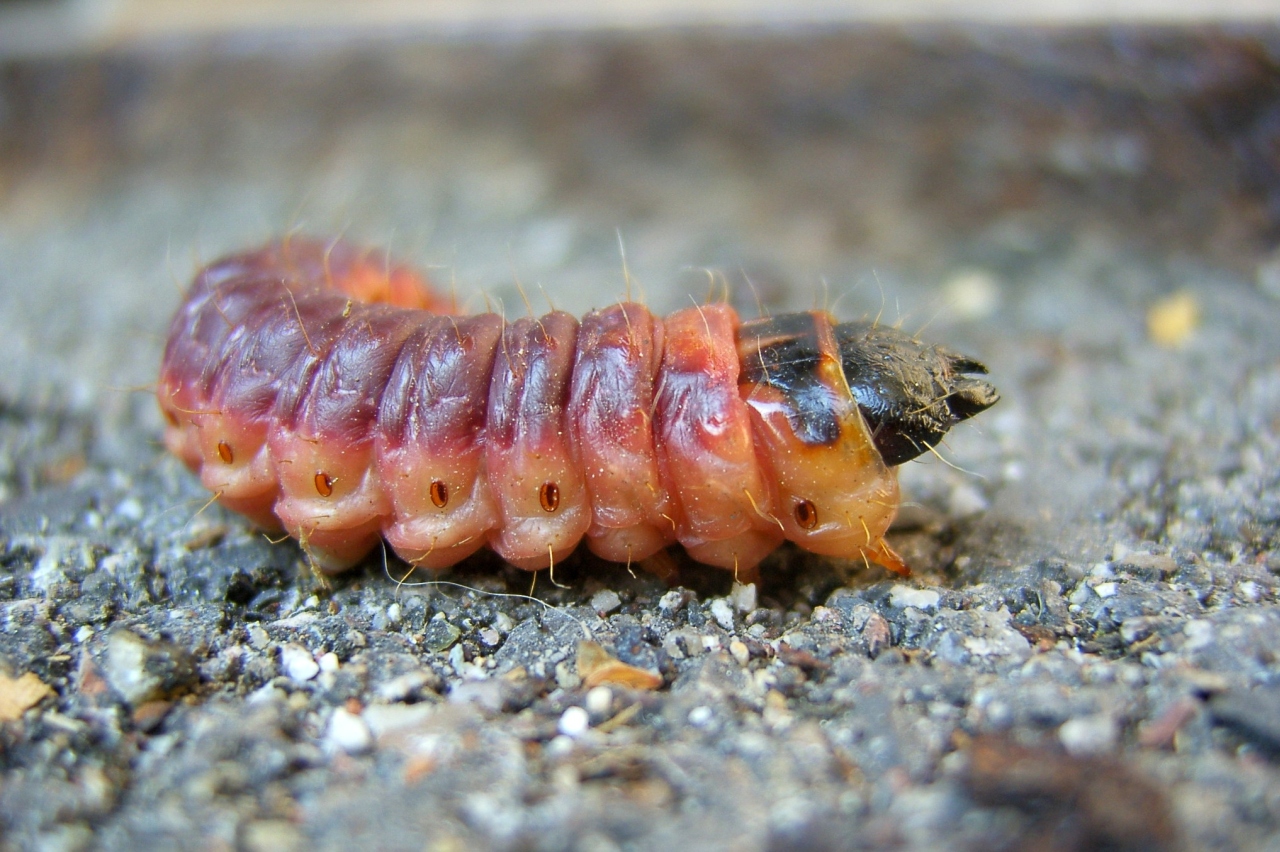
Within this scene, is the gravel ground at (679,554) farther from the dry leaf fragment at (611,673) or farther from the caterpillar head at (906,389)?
the caterpillar head at (906,389)

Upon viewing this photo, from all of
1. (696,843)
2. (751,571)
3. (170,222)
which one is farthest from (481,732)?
(170,222)

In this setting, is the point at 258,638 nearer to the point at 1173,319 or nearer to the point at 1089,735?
the point at 1089,735

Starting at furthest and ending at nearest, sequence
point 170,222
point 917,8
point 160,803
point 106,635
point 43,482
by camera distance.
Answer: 1. point 170,222
2. point 917,8
3. point 43,482
4. point 106,635
5. point 160,803

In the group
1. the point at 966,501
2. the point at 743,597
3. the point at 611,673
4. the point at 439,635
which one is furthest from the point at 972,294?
the point at 439,635

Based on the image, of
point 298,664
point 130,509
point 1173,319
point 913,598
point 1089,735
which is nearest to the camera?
point 1089,735

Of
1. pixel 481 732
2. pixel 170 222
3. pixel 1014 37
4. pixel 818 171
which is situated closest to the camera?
pixel 481 732

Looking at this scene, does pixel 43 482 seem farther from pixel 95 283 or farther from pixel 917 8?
pixel 917 8

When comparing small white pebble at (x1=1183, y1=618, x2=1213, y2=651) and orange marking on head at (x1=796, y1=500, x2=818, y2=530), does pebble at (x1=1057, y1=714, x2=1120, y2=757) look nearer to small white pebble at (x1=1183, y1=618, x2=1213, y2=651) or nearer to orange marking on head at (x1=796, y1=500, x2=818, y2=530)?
small white pebble at (x1=1183, y1=618, x2=1213, y2=651)
